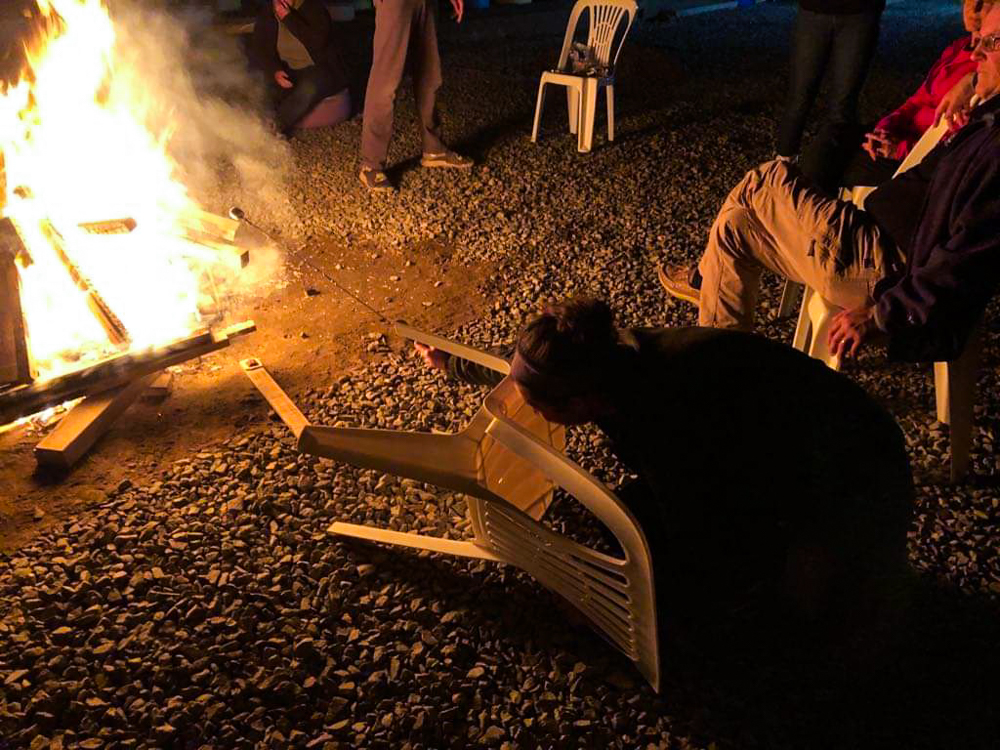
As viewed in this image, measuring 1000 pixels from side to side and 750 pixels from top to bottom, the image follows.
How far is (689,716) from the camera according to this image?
2213 millimetres

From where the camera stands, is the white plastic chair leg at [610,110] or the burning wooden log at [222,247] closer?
the burning wooden log at [222,247]

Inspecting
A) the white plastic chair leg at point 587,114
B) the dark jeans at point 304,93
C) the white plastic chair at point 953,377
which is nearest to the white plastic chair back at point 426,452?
the white plastic chair at point 953,377

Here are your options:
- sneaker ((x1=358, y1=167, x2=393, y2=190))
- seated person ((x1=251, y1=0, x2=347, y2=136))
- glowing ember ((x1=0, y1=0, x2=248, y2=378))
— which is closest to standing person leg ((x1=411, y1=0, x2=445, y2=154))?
sneaker ((x1=358, y1=167, x2=393, y2=190))

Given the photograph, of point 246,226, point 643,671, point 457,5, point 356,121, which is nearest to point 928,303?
point 643,671

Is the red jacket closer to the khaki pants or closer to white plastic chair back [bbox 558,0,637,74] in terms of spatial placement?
the khaki pants

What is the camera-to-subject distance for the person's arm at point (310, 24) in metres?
6.52

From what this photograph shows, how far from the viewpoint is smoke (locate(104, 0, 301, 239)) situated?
5645mm

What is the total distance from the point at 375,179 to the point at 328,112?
1.59 m

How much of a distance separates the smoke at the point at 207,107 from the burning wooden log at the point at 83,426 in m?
2.06

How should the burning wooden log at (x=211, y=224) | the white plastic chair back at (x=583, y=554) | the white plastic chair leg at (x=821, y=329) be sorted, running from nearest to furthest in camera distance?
the white plastic chair back at (x=583, y=554) < the white plastic chair leg at (x=821, y=329) < the burning wooden log at (x=211, y=224)

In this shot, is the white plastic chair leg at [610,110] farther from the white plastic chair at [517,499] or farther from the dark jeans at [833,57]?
the white plastic chair at [517,499]

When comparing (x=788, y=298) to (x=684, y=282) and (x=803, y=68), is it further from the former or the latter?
(x=803, y=68)

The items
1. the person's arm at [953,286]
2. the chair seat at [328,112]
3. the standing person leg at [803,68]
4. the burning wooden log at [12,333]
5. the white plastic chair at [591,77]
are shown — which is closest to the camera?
the person's arm at [953,286]

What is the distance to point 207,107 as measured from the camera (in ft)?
22.6
